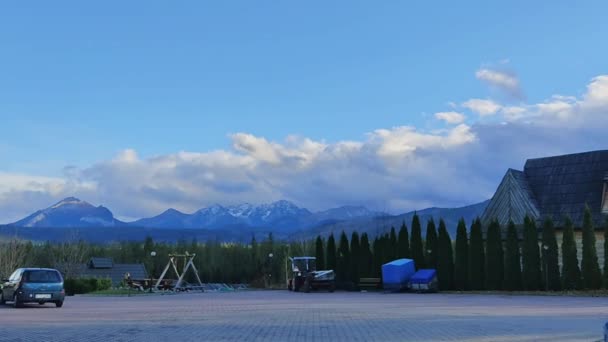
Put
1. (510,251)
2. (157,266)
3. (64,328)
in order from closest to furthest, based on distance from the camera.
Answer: (64,328) < (510,251) < (157,266)

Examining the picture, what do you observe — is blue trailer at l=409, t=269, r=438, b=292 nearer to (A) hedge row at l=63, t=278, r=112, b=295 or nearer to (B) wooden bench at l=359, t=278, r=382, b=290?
(B) wooden bench at l=359, t=278, r=382, b=290

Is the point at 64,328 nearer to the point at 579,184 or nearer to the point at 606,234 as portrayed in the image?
the point at 606,234

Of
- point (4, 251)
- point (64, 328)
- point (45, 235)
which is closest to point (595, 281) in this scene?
point (64, 328)

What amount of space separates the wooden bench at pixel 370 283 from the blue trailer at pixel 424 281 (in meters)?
4.75

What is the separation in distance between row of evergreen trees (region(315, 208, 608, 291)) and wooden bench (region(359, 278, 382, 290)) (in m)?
1.23

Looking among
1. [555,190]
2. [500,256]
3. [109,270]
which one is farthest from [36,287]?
[109,270]

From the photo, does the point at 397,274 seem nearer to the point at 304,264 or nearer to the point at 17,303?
the point at 304,264

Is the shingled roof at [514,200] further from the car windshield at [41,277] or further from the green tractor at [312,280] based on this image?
the car windshield at [41,277]

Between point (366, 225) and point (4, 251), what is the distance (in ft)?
345

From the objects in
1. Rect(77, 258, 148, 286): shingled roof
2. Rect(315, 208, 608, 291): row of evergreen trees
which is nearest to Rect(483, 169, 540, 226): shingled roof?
Rect(315, 208, 608, 291): row of evergreen trees

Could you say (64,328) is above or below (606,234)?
below

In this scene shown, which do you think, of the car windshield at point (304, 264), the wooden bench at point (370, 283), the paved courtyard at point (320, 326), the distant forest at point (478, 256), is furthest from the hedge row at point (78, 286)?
the paved courtyard at point (320, 326)

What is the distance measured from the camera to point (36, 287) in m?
24.2

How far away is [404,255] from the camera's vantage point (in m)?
42.0
